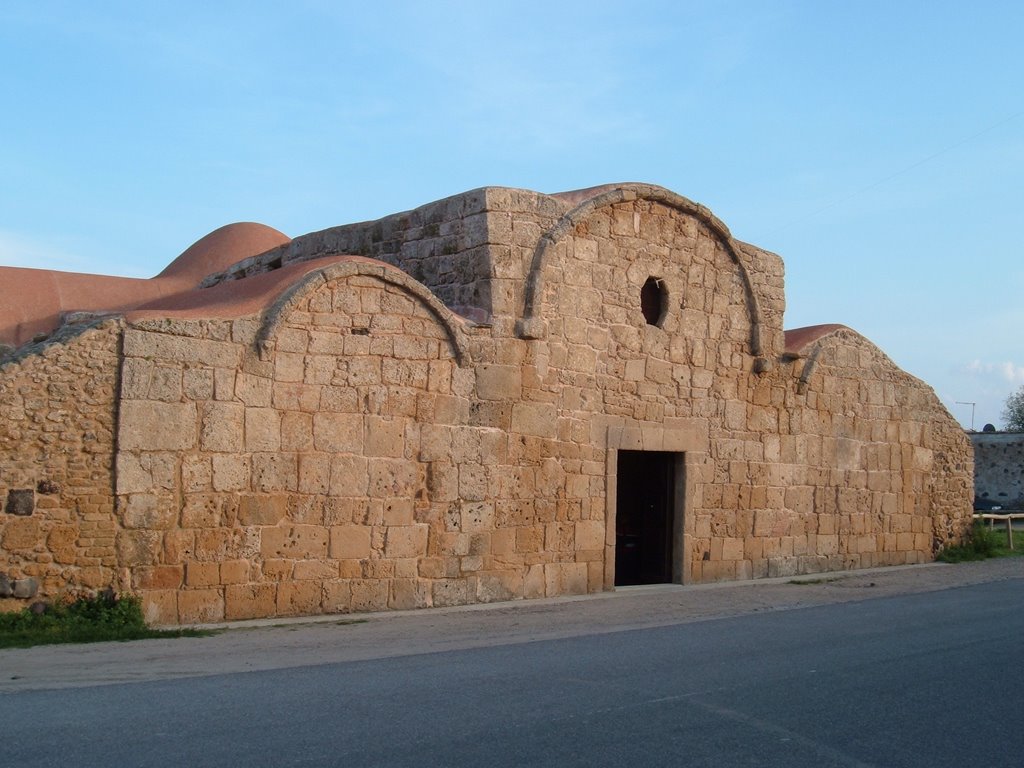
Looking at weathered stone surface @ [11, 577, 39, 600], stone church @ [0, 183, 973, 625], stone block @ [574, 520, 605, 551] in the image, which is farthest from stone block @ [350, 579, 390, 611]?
weathered stone surface @ [11, 577, 39, 600]

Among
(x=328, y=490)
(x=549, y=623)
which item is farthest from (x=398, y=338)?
(x=549, y=623)

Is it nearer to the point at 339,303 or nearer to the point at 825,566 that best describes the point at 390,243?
the point at 339,303

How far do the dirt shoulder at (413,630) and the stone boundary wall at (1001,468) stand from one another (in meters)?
15.8

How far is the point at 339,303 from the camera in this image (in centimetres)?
945

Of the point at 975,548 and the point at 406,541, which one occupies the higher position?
the point at 406,541

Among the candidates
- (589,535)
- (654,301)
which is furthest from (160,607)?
(654,301)

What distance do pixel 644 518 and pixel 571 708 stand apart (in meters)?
7.74

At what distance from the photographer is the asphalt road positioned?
14.9 ft

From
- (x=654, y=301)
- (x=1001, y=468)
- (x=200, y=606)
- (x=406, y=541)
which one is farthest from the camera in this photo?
(x=1001, y=468)

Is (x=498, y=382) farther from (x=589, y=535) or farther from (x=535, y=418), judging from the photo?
(x=589, y=535)

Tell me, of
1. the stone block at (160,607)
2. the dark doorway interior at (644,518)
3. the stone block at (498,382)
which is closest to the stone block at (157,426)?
the stone block at (160,607)

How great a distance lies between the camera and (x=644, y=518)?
1302cm

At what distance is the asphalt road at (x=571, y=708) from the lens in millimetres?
4543

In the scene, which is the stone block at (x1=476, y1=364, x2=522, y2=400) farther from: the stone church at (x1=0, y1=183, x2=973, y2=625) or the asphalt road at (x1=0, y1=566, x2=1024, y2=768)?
the asphalt road at (x1=0, y1=566, x2=1024, y2=768)
